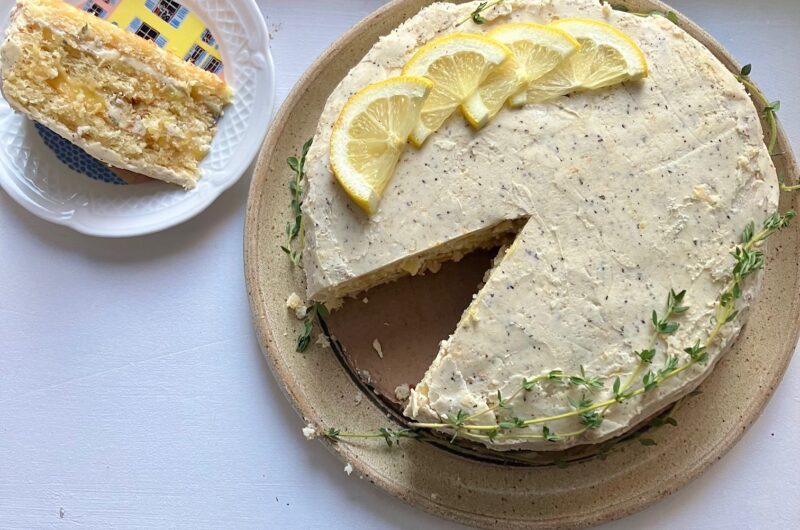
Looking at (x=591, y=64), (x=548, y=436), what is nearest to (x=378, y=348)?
(x=548, y=436)

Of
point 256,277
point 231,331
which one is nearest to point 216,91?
point 256,277

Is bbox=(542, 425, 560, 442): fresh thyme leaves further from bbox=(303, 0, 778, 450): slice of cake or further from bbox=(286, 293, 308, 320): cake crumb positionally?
bbox=(286, 293, 308, 320): cake crumb

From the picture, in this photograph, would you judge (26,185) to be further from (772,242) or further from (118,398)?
(772,242)

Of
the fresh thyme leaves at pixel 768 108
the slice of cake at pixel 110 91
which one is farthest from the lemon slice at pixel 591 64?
the slice of cake at pixel 110 91

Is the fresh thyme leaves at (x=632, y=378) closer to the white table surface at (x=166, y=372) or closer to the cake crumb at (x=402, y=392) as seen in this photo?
the cake crumb at (x=402, y=392)

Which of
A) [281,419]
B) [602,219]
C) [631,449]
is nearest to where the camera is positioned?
[602,219]

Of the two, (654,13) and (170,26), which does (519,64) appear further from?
(170,26)
